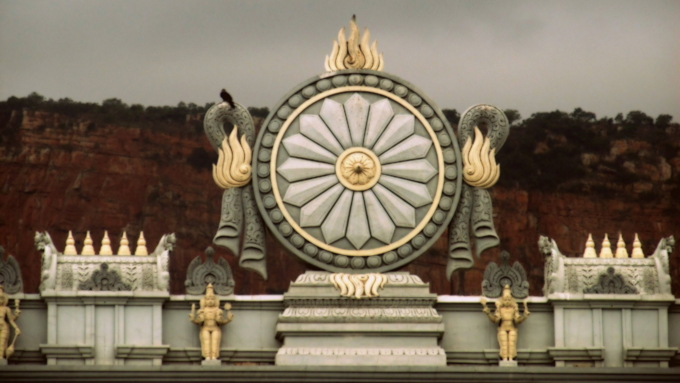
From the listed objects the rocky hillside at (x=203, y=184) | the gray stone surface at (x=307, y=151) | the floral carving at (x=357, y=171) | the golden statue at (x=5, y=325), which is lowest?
the golden statue at (x=5, y=325)

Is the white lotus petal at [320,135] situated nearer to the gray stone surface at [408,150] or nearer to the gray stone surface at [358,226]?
the gray stone surface at [408,150]

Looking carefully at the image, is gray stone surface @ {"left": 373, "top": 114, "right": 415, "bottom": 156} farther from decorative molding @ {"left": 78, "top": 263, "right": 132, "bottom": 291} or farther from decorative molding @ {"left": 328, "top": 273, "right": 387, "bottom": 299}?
decorative molding @ {"left": 78, "top": 263, "right": 132, "bottom": 291}

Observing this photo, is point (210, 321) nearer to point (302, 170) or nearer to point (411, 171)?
point (302, 170)

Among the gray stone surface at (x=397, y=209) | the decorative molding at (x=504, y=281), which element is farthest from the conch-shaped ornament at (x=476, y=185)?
the gray stone surface at (x=397, y=209)

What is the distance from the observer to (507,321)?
27.7 m

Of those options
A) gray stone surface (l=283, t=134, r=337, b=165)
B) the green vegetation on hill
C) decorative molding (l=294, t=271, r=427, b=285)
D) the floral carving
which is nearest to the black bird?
gray stone surface (l=283, t=134, r=337, b=165)

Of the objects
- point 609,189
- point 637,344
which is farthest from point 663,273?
point 609,189

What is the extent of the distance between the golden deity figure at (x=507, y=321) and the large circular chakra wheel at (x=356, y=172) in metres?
1.54

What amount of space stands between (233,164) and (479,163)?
13.1 feet

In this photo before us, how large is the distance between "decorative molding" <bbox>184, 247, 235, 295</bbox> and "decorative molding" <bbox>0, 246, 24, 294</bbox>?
105 inches

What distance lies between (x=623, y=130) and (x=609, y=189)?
1735mm

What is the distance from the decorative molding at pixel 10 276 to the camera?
90.8 feet

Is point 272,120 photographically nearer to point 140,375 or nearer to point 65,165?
point 140,375

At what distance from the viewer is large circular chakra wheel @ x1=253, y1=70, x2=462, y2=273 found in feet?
92.1
